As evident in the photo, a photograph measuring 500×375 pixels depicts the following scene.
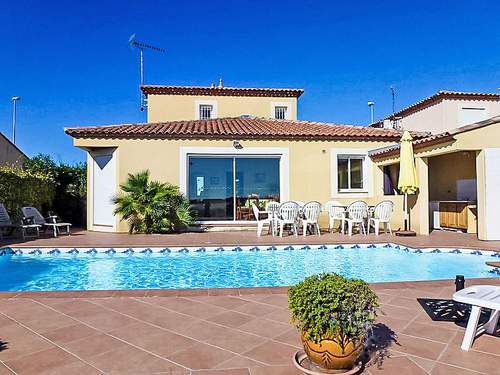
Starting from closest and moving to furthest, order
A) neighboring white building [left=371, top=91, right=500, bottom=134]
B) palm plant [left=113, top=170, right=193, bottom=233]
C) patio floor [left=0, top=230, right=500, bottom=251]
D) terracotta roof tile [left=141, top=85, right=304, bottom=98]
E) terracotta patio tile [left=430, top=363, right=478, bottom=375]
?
terracotta patio tile [left=430, top=363, right=478, bottom=375], patio floor [left=0, top=230, right=500, bottom=251], palm plant [left=113, top=170, right=193, bottom=233], terracotta roof tile [left=141, top=85, right=304, bottom=98], neighboring white building [left=371, top=91, right=500, bottom=134]

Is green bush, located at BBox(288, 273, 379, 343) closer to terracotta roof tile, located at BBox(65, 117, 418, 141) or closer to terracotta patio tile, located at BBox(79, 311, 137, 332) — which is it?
terracotta patio tile, located at BBox(79, 311, 137, 332)

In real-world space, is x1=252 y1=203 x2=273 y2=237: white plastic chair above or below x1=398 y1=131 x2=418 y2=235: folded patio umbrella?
below

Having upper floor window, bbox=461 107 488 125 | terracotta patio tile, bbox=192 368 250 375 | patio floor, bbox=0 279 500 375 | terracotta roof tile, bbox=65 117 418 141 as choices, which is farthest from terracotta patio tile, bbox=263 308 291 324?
upper floor window, bbox=461 107 488 125

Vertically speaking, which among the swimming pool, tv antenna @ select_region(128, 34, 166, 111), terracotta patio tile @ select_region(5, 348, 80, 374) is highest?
tv antenna @ select_region(128, 34, 166, 111)

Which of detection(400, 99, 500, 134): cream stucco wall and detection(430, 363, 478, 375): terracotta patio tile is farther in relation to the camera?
detection(400, 99, 500, 134): cream stucco wall

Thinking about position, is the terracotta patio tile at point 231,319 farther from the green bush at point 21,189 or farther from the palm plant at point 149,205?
the green bush at point 21,189

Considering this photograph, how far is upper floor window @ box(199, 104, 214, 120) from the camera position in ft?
74.6

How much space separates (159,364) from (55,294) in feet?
10.8

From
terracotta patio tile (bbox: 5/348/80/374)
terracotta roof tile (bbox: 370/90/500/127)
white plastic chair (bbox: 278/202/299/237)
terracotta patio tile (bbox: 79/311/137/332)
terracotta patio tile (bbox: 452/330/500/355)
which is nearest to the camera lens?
terracotta patio tile (bbox: 5/348/80/374)

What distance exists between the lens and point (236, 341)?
4062mm

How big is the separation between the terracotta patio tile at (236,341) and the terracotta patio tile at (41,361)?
133 cm

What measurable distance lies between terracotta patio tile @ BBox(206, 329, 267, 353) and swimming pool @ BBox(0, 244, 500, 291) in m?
3.88

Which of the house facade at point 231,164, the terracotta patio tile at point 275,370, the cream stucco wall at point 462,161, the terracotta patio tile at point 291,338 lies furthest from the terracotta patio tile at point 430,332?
the house facade at point 231,164

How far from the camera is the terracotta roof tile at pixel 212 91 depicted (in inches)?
874
